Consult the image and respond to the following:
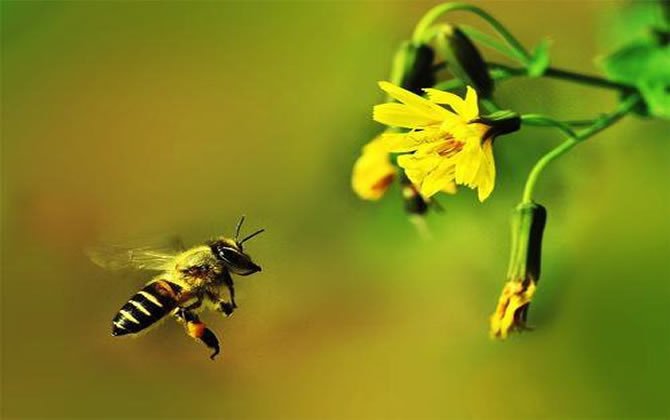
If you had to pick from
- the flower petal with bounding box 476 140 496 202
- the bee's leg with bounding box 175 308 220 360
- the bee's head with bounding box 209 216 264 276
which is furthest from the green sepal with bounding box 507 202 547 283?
the bee's leg with bounding box 175 308 220 360

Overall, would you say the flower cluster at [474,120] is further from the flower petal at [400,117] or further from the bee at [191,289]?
the bee at [191,289]

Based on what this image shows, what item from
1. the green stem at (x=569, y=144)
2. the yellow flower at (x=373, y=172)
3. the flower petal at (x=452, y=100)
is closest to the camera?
the flower petal at (x=452, y=100)

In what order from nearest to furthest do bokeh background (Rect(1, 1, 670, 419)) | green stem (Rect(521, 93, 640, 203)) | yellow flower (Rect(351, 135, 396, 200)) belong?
green stem (Rect(521, 93, 640, 203)), yellow flower (Rect(351, 135, 396, 200)), bokeh background (Rect(1, 1, 670, 419))

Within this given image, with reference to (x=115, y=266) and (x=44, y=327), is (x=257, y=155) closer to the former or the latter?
(x=44, y=327)

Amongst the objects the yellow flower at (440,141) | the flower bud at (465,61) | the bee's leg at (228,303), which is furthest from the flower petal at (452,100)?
the bee's leg at (228,303)

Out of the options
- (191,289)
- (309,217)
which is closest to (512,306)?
(191,289)

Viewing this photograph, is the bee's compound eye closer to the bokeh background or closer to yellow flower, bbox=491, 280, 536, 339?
yellow flower, bbox=491, 280, 536, 339
